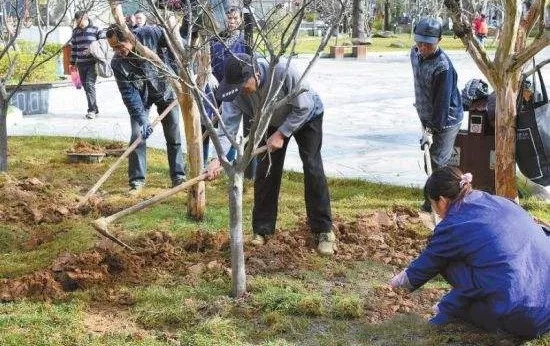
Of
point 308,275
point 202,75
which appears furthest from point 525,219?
point 202,75

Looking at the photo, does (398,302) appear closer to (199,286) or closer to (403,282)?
(403,282)

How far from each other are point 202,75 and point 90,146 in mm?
3695

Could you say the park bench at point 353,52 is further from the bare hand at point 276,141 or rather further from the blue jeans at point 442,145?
the bare hand at point 276,141

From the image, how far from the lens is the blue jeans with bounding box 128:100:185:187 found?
7.73 metres

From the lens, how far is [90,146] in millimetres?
9727

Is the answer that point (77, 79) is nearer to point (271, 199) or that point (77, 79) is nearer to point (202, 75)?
point (202, 75)

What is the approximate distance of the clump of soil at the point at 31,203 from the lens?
6733mm

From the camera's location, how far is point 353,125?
486 inches

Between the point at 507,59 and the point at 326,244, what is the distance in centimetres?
198

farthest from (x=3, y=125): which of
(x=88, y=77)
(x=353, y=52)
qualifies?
(x=353, y=52)

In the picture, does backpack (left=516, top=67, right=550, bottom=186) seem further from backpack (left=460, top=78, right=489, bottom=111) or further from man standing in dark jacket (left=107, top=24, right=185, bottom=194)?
man standing in dark jacket (left=107, top=24, right=185, bottom=194)

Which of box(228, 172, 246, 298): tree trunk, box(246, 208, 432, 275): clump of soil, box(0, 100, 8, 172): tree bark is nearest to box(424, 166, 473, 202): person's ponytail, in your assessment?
box(228, 172, 246, 298): tree trunk

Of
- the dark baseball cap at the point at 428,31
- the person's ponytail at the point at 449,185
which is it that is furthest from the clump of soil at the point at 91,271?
the dark baseball cap at the point at 428,31

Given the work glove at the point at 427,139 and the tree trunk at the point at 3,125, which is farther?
the tree trunk at the point at 3,125
